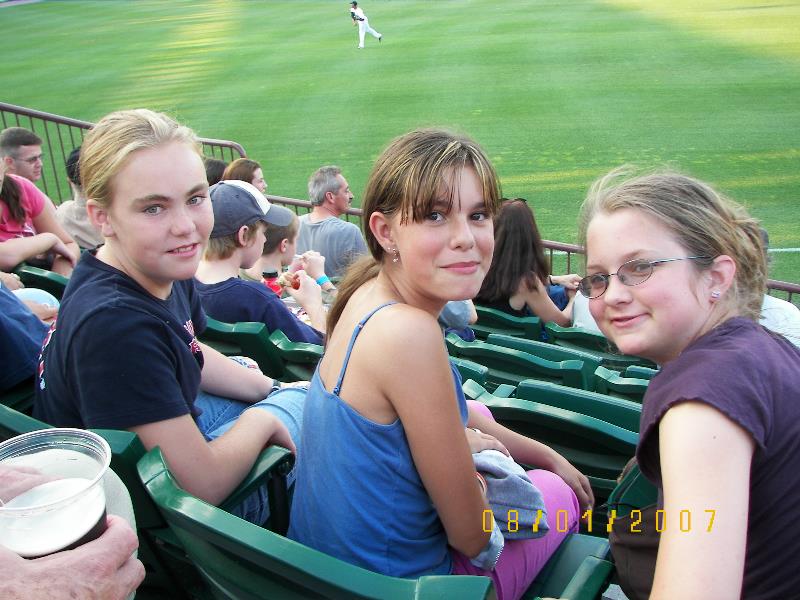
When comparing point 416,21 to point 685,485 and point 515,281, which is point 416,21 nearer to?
point 515,281

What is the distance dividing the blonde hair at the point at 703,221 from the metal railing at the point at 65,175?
7.94 ft

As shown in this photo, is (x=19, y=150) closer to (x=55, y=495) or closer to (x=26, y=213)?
(x=26, y=213)

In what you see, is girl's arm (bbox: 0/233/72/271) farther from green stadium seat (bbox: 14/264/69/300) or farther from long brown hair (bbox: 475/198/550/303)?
long brown hair (bbox: 475/198/550/303)

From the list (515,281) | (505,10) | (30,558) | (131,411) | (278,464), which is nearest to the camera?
(30,558)

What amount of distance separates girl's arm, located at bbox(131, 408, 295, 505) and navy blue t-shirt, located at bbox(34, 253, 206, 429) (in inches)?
1.4

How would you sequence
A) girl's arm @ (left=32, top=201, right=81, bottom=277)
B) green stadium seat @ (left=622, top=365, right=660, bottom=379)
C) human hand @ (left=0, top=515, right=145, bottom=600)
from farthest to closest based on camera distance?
girl's arm @ (left=32, top=201, right=81, bottom=277), green stadium seat @ (left=622, top=365, right=660, bottom=379), human hand @ (left=0, top=515, right=145, bottom=600)

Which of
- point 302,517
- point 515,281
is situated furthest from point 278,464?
point 515,281

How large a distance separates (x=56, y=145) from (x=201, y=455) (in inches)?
481

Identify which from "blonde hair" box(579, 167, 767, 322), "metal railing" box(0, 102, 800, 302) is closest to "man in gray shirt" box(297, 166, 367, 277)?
"metal railing" box(0, 102, 800, 302)

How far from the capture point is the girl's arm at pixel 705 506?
3.77 feet

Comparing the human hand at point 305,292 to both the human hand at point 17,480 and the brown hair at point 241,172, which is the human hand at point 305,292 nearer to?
the brown hair at point 241,172

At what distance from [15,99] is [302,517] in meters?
18.1

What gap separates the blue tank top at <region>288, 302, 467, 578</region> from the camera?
157 cm

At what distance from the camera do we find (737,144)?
11.2 meters
